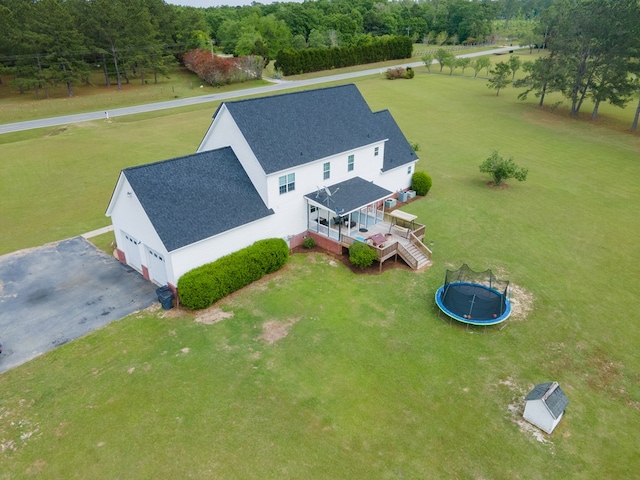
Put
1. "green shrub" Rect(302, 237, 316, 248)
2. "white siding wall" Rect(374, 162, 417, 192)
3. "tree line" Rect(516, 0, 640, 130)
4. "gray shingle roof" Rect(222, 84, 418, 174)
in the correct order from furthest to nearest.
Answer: "tree line" Rect(516, 0, 640, 130)
"white siding wall" Rect(374, 162, 417, 192)
"green shrub" Rect(302, 237, 316, 248)
"gray shingle roof" Rect(222, 84, 418, 174)

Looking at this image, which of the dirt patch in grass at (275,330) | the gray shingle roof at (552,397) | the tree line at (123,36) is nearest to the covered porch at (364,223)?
the dirt patch in grass at (275,330)

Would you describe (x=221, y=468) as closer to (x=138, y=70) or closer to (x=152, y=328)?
(x=152, y=328)

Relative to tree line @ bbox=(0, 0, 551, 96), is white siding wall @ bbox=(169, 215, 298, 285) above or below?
below

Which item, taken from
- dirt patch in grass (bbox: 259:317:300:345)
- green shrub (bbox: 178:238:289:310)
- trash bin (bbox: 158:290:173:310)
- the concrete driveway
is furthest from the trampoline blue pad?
the concrete driveway

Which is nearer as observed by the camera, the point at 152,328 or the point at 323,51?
the point at 152,328

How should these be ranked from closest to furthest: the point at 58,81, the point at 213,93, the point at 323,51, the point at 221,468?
the point at 221,468 < the point at 58,81 < the point at 213,93 < the point at 323,51

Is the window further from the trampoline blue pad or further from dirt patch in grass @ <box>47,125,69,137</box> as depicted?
dirt patch in grass @ <box>47,125,69,137</box>

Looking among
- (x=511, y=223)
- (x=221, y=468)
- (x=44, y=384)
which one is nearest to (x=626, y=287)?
(x=511, y=223)
